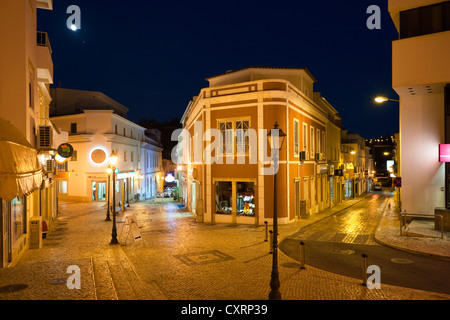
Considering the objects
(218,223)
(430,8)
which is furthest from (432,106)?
(218,223)

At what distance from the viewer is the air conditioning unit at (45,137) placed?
1537 centimetres

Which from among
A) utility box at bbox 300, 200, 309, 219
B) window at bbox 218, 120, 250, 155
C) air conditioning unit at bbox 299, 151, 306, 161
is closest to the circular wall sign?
window at bbox 218, 120, 250, 155

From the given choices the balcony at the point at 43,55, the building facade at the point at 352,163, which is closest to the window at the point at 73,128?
the balcony at the point at 43,55

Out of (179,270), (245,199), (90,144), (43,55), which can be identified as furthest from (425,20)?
(90,144)

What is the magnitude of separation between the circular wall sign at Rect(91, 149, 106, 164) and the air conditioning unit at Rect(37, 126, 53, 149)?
2049 cm

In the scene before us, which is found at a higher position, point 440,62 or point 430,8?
point 430,8

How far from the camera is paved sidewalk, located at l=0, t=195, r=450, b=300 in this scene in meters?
8.67

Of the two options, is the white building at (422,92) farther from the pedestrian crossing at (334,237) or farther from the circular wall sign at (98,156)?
the circular wall sign at (98,156)

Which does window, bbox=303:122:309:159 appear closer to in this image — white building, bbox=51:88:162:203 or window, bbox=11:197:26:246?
window, bbox=11:197:26:246

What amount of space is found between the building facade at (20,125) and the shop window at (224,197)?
9.81m

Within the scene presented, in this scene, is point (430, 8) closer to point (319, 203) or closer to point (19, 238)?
point (319, 203)

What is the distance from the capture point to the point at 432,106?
18828 millimetres
